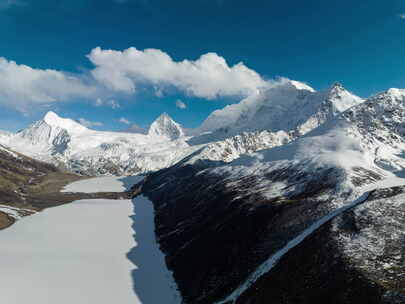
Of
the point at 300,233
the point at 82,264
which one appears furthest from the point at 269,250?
the point at 82,264

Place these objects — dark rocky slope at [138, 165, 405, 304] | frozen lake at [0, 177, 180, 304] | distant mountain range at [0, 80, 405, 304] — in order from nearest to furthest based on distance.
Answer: dark rocky slope at [138, 165, 405, 304]
distant mountain range at [0, 80, 405, 304]
frozen lake at [0, 177, 180, 304]

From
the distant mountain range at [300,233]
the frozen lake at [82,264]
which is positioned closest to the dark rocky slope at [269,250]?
the distant mountain range at [300,233]

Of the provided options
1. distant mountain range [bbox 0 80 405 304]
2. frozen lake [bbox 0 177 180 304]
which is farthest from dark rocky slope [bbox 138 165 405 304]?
frozen lake [bbox 0 177 180 304]

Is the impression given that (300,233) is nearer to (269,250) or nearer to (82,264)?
(269,250)

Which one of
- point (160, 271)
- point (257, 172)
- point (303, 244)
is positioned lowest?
point (160, 271)

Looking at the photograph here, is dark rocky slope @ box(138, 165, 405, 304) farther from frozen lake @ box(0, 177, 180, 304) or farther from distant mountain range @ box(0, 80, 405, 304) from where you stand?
frozen lake @ box(0, 177, 180, 304)

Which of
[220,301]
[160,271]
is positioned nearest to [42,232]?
[160,271]

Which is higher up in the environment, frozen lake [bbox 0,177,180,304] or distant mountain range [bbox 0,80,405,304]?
distant mountain range [bbox 0,80,405,304]

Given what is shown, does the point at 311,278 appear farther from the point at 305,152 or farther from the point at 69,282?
the point at 305,152
